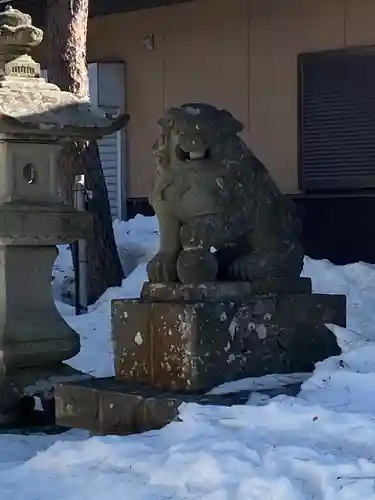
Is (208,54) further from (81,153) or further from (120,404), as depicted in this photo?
(120,404)

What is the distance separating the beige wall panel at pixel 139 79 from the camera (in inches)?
489

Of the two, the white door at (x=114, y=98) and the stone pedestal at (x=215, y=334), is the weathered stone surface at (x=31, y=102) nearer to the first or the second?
the stone pedestal at (x=215, y=334)

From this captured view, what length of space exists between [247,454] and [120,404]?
1.09 meters

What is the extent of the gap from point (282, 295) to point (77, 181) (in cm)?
447

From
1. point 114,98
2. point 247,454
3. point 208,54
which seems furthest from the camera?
point 114,98

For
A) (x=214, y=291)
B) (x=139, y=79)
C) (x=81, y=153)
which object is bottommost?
(x=214, y=291)

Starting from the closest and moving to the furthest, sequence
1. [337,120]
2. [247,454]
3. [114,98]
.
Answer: [247,454], [337,120], [114,98]

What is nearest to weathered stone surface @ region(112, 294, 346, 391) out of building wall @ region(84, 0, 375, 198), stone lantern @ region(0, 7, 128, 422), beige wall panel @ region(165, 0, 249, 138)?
stone lantern @ region(0, 7, 128, 422)

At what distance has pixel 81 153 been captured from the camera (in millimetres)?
9570

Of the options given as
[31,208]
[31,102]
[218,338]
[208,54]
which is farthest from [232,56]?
[218,338]

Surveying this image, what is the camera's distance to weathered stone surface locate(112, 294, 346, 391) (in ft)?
15.9

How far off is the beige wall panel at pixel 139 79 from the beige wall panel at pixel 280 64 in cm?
153

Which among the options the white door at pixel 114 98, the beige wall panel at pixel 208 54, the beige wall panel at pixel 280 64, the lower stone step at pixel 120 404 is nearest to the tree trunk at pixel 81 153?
the beige wall panel at pixel 280 64

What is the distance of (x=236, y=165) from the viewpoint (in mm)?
5215
